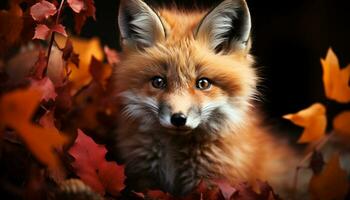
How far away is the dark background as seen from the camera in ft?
12.5

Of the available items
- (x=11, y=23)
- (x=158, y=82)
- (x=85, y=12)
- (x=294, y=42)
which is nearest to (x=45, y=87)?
(x=11, y=23)

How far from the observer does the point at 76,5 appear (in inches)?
73.8

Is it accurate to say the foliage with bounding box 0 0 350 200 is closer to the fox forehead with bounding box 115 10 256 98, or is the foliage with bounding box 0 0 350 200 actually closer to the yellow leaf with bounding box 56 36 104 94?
the fox forehead with bounding box 115 10 256 98

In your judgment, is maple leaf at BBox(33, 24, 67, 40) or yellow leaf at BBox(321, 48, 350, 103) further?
yellow leaf at BBox(321, 48, 350, 103)

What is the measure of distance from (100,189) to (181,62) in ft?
1.96

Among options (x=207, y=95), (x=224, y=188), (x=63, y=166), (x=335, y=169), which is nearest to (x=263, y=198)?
(x=224, y=188)

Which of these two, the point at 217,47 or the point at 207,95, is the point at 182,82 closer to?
the point at 207,95

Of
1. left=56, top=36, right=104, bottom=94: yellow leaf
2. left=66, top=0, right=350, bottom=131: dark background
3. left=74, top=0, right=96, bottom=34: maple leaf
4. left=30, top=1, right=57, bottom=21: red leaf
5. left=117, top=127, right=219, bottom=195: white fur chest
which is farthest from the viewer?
left=66, top=0, right=350, bottom=131: dark background

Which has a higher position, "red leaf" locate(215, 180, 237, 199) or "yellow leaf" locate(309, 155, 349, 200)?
"yellow leaf" locate(309, 155, 349, 200)

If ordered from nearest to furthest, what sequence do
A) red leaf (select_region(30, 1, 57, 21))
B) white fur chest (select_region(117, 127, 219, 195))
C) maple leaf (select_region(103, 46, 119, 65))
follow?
red leaf (select_region(30, 1, 57, 21)) < white fur chest (select_region(117, 127, 219, 195)) < maple leaf (select_region(103, 46, 119, 65))

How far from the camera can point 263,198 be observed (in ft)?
6.15

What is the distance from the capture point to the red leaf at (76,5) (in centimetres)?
186

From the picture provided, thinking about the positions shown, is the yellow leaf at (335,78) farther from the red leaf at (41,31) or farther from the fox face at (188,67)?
the red leaf at (41,31)

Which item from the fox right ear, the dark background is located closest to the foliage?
the fox right ear
